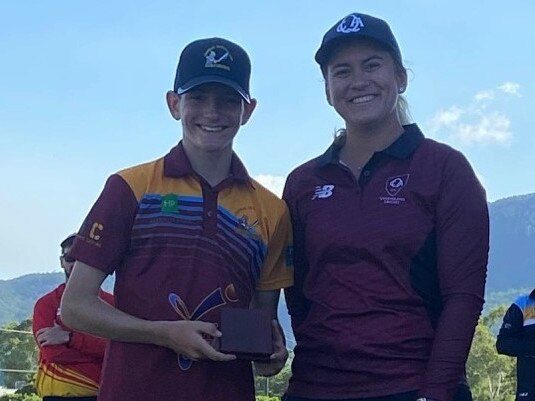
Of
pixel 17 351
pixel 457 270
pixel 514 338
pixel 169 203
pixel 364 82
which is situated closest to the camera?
pixel 457 270

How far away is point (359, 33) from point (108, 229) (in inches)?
43.7

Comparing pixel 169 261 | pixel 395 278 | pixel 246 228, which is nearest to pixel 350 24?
pixel 246 228

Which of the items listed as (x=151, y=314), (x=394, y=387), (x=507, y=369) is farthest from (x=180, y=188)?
(x=507, y=369)

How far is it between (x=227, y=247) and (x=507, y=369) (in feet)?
107

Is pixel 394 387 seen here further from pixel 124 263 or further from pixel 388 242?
pixel 124 263

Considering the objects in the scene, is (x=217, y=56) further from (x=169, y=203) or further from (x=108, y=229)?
(x=108, y=229)

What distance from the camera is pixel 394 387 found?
120 inches

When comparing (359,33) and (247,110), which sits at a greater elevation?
(359,33)

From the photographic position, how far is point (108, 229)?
3146 mm

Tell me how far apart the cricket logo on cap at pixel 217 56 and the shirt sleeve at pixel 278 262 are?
589 millimetres

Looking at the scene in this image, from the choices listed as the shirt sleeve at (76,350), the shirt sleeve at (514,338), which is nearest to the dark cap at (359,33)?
the shirt sleeve at (514,338)

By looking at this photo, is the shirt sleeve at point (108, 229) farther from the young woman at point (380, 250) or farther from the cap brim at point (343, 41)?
the cap brim at point (343, 41)

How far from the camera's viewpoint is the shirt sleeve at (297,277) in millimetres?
3436

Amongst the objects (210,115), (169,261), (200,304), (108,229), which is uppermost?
(210,115)
